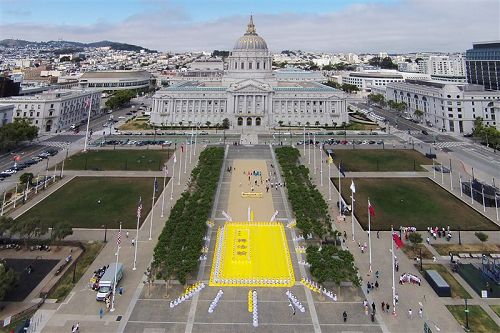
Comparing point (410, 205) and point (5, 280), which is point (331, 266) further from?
point (5, 280)

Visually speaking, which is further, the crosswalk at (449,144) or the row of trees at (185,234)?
the crosswalk at (449,144)

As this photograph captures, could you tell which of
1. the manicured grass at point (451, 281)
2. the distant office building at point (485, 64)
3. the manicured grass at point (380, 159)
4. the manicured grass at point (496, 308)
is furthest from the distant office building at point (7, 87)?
the distant office building at point (485, 64)

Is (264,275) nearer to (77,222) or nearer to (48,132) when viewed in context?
(77,222)

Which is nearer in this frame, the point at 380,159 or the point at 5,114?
the point at 380,159

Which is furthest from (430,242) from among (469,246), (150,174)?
(150,174)

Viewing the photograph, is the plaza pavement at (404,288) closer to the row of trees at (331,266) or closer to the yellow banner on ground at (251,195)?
the row of trees at (331,266)

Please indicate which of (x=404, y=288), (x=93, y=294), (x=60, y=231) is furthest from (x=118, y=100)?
(x=404, y=288)
